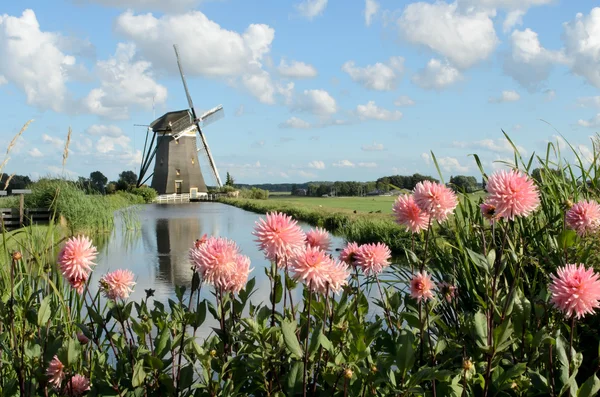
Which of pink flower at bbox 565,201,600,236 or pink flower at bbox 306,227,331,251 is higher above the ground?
pink flower at bbox 565,201,600,236

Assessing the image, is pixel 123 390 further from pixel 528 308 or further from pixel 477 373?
pixel 528 308

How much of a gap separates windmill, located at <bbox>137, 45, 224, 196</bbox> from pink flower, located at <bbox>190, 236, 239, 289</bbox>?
39.6 metres

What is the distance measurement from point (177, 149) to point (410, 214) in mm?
40771

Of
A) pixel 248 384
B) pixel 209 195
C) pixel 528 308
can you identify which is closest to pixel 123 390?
pixel 248 384

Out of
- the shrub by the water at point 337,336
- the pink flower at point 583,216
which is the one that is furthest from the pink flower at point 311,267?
the pink flower at point 583,216

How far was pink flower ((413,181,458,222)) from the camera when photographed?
181cm

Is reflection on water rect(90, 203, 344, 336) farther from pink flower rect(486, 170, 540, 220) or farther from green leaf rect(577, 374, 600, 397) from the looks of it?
green leaf rect(577, 374, 600, 397)

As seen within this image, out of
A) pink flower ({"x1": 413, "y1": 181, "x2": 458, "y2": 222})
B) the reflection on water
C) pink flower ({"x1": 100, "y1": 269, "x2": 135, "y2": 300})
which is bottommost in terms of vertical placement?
the reflection on water

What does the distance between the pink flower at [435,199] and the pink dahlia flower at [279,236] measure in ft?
1.45

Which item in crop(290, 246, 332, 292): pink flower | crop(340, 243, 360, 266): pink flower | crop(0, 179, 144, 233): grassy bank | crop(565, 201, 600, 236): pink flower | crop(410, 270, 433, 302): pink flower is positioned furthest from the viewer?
crop(0, 179, 144, 233): grassy bank

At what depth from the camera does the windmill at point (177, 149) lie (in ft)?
134

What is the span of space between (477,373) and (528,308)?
0.90 feet

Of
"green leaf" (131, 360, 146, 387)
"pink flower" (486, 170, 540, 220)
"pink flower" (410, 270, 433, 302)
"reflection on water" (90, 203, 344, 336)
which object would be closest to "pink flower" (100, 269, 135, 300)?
"green leaf" (131, 360, 146, 387)

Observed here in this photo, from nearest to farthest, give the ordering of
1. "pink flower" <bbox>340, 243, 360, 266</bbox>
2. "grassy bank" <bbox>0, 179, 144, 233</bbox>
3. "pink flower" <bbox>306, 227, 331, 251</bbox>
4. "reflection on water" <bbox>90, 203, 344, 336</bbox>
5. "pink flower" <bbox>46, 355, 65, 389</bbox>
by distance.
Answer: "pink flower" <bbox>46, 355, 65, 389</bbox> → "pink flower" <bbox>306, 227, 331, 251</bbox> → "pink flower" <bbox>340, 243, 360, 266</bbox> → "reflection on water" <bbox>90, 203, 344, 336</bbox> → "grassy bank" <bbox>0, 179, 144, 233</bbox>
